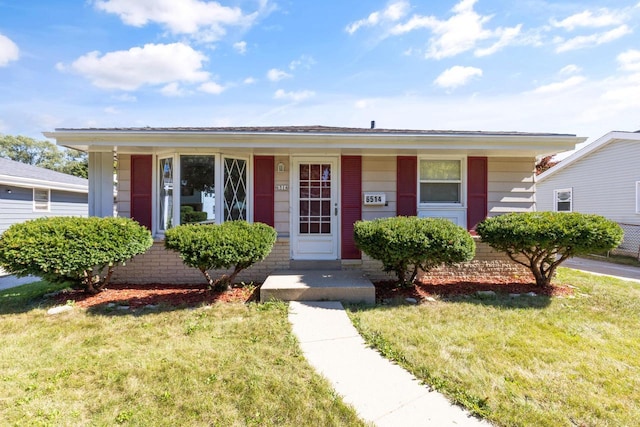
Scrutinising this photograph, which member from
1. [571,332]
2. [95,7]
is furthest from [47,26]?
[571,332]

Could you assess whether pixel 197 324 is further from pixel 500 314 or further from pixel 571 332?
pixel 571 332

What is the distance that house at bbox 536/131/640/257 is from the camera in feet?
33.7

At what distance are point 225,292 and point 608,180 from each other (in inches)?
544

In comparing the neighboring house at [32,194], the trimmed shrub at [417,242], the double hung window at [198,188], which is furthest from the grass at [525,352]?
the neighboring house at [32,194]

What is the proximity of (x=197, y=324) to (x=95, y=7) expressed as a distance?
7021mm

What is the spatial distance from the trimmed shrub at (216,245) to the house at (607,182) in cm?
1248

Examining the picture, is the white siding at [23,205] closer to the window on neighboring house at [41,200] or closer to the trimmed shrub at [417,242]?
the window on neighboring house at [41,200]

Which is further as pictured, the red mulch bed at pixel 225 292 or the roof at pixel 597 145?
the roof at pixel 597 145

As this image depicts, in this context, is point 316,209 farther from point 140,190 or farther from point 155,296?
point 140,190

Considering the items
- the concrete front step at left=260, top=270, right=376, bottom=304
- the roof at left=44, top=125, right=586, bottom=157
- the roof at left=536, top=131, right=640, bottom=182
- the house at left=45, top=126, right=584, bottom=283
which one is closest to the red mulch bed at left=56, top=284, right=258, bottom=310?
the concrete front step at left=260, top=270, right=376, bottom=304

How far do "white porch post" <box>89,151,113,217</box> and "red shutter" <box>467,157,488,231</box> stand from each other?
6.89 m

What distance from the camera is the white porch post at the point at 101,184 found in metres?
5.70

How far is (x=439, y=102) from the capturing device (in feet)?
32.7

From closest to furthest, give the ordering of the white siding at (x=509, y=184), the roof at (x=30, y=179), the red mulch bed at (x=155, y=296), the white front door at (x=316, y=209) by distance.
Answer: the red mulch bed at (x=155, y=296), the white front door at (x=316, y=209), the white siding at (x=509, y=184), the roof at (x=30, y=179)
